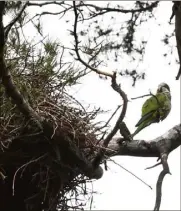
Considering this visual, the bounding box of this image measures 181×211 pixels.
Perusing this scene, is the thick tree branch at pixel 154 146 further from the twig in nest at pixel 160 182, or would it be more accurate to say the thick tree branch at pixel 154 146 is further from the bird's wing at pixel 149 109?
the bird's wing at pixel 149 109

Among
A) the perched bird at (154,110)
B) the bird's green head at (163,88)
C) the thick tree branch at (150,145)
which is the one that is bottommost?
the thick tree branch at (150,145)

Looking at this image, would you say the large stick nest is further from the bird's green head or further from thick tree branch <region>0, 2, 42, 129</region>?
the bird's green head

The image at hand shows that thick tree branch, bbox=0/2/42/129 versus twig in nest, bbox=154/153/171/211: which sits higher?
thick tree branch, bbox=0/2/42/129

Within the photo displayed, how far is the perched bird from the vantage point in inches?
91.2

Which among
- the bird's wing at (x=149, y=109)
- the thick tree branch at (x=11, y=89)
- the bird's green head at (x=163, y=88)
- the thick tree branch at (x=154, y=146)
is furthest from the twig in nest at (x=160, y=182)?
→ the thick tree branch at (x=11, y=89)

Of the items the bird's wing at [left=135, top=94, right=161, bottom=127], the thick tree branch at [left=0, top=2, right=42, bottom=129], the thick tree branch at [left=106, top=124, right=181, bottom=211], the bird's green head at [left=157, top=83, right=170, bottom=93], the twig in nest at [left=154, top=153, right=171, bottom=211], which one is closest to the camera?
the thick tree branch at [left=0, top=2, right=42, bottom=129]

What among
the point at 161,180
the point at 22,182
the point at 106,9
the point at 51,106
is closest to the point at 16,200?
the point at 22,182

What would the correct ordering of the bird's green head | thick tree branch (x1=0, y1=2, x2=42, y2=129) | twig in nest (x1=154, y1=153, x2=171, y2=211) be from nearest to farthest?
1. thick tree branch (x1=0, y1=2, x2=42, y2=129)
2. twig in nest (x1=154, y1=153, x2=171, y2=211)
3. the bird's green head

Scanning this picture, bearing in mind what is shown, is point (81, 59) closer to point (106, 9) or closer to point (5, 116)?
point (5, 116)

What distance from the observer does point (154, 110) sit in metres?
2.35

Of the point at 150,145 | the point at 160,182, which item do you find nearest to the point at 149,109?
the point at 150,145

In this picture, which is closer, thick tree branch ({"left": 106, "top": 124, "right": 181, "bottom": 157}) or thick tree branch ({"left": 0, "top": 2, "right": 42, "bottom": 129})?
thick tree branch ({"left": 0, "top": 2, "right": 42, "bottom": 129})

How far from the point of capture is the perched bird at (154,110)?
2315 millimetres

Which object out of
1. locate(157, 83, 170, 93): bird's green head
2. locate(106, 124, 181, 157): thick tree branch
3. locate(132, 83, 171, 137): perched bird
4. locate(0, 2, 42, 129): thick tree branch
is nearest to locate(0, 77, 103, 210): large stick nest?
locate(0, 2, 42, 129): thick tree branch
